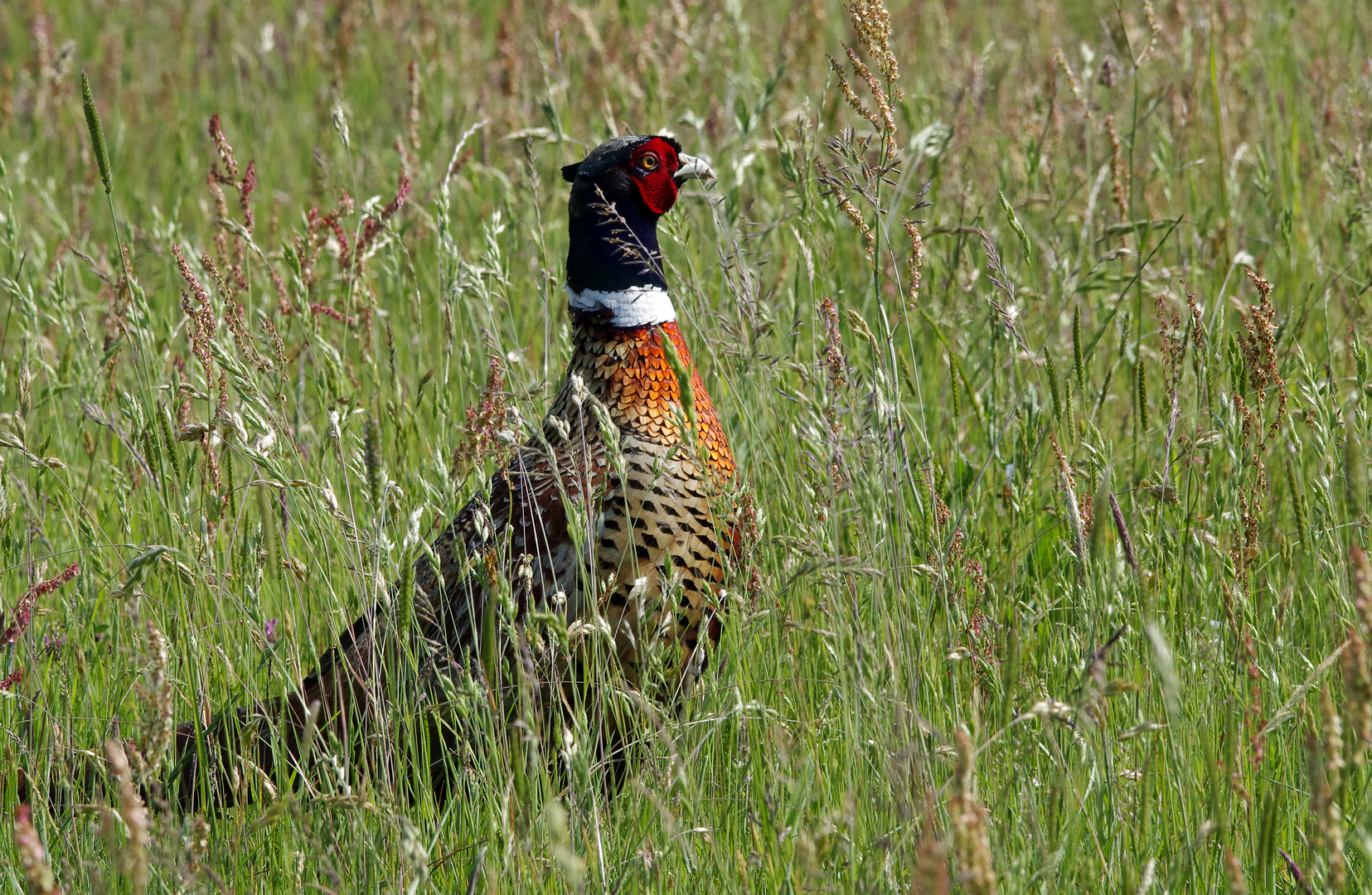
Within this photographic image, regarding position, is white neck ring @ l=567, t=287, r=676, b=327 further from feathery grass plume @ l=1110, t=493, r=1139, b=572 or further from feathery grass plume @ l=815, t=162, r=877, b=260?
feathery grass plume @ l=1110, t=493, r=1139, b=572

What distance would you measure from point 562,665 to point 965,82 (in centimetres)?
279

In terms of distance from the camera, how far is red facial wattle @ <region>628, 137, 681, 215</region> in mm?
3518

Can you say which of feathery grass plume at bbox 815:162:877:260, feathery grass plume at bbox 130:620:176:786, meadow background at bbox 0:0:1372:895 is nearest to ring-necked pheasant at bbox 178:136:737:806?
meadow background at bbox 0:0:1372:895

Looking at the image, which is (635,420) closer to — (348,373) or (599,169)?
(599,169)

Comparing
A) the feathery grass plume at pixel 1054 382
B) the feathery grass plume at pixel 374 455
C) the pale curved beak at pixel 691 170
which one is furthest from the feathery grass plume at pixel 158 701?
the pale curved beak at pixel 691 170

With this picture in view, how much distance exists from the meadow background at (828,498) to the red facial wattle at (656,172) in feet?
0.59

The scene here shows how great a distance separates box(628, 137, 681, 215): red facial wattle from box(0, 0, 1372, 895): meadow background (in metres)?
0.18

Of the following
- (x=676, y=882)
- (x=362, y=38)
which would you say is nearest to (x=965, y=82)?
(x=676, y=882)

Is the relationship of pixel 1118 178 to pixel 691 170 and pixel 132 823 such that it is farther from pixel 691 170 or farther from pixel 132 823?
pixel 132 823

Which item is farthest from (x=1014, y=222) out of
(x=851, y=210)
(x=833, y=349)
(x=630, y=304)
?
(x=630, y=304)

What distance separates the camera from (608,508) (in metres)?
3.11

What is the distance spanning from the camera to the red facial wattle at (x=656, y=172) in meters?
3.52

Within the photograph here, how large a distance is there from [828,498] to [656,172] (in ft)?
4.80

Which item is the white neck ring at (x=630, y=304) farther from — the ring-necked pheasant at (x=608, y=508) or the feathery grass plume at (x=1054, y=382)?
the feathery grass plume at (x=1054, y=382)
